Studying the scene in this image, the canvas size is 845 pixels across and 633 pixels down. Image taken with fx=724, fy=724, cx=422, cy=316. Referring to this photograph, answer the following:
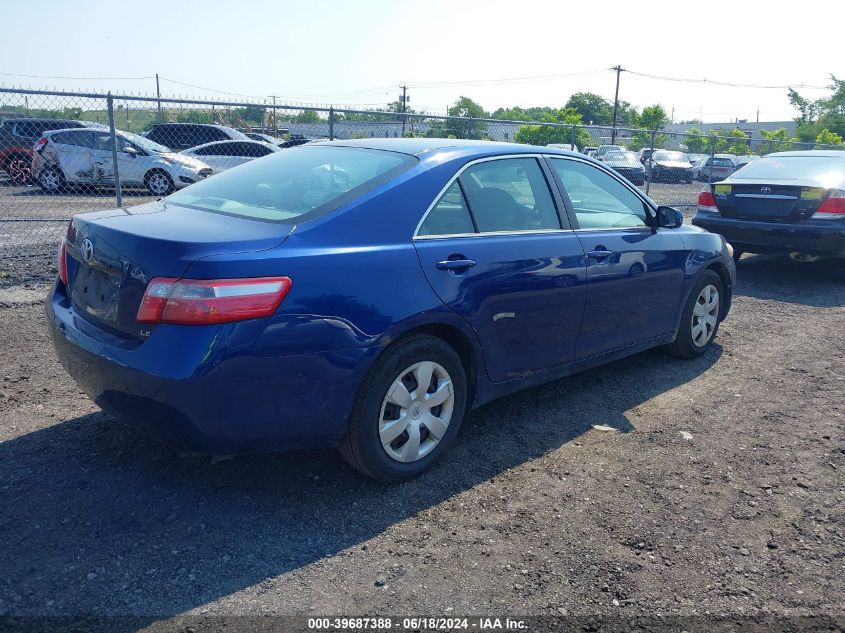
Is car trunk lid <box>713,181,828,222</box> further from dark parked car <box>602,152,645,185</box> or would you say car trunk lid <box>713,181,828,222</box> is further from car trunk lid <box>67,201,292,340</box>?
dark parked car <box>602,152,645,185</box>

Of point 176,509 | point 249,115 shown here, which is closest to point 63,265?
point 176,509

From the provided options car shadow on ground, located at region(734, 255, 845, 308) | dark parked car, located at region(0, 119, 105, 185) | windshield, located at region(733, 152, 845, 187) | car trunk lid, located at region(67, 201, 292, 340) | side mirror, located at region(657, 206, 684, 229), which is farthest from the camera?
dark parked car, located at region(0, 119, 105, 185)

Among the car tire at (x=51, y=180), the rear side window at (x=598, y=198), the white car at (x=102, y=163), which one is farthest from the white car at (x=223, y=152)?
the rear side window at (x=598, y=198)

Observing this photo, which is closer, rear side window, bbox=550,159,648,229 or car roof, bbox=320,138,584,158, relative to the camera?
car roof, bbox=320,138,584,158

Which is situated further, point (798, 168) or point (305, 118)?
point (305, 118)

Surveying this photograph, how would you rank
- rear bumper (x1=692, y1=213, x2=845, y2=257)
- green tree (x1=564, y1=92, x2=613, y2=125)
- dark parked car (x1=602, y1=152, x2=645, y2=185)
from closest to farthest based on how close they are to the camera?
rear bumper (x1=692, y1=213, x2=845, y2=257), dark parked car (x1=602, y1=152, x2=645, y2=185), green tree (x1=564, y1=92, x2=613, y2=125)

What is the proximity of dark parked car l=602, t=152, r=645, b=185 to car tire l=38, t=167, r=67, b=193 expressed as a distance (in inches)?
581

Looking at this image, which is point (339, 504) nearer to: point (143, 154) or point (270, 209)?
point (270, 209)

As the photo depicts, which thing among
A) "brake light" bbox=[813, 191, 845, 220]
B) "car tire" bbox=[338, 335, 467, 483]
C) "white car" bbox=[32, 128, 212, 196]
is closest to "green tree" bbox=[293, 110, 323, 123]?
"white car" bbox=[32, 128, 212, 196]

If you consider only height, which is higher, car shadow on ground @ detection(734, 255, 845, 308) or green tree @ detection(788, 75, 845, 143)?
green tree @ detection(788, 75, 845, 143)

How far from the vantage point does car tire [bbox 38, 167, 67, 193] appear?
11.5 meters

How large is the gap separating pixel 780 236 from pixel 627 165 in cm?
1411

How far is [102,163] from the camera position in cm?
1146

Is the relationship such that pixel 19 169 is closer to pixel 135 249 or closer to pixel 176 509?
pixel 135 249
